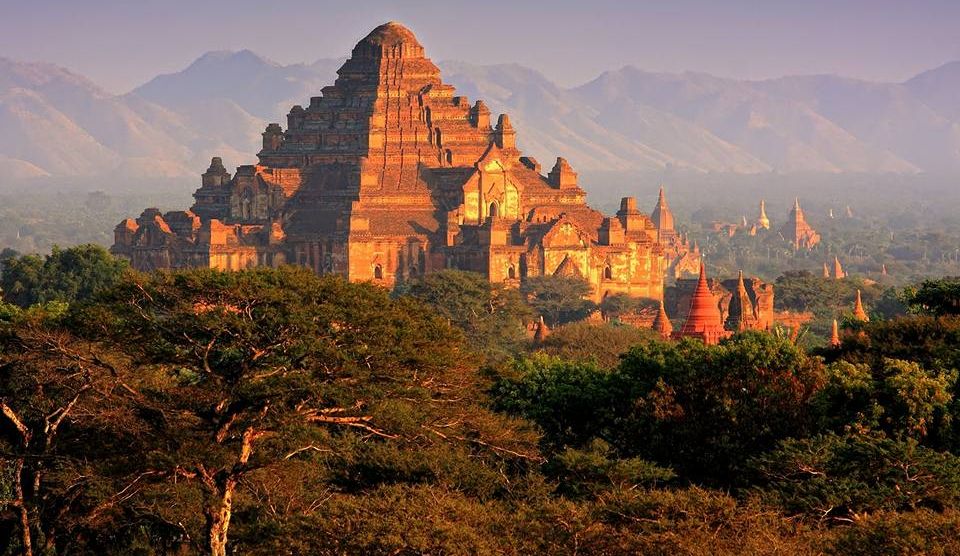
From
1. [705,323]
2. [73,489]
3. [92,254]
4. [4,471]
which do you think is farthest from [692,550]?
[92,254]

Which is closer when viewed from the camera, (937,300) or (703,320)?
(937,300)

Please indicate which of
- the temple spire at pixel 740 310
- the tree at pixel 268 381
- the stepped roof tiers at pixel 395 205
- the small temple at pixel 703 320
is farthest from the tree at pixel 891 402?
the stepped roof tiers at pixel 395 205

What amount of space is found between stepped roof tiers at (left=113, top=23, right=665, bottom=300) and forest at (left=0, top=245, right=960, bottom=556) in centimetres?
6328

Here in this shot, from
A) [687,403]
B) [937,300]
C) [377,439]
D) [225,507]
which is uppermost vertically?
[937,300]

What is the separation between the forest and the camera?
120 feet

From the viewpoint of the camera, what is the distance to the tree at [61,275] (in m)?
87.1

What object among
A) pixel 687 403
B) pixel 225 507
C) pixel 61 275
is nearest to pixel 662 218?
pixel 61 275

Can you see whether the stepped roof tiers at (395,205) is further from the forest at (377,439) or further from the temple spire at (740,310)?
the forest at (377,439)

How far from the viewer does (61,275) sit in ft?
292

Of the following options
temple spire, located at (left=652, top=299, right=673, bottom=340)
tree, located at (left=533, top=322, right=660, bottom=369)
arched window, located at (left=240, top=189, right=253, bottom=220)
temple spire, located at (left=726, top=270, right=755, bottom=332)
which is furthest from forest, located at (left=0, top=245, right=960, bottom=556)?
arched window, located at (left=240, top=189, right=253, bottom=220)

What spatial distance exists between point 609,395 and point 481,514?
9774 millimetres

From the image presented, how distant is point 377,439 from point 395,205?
232 ft

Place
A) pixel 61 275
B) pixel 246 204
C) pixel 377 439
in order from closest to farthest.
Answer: pixel 377 439 → pixel 61 275 → pixel 246 204

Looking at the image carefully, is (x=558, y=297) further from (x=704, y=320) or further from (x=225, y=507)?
(x=225, y=507)
